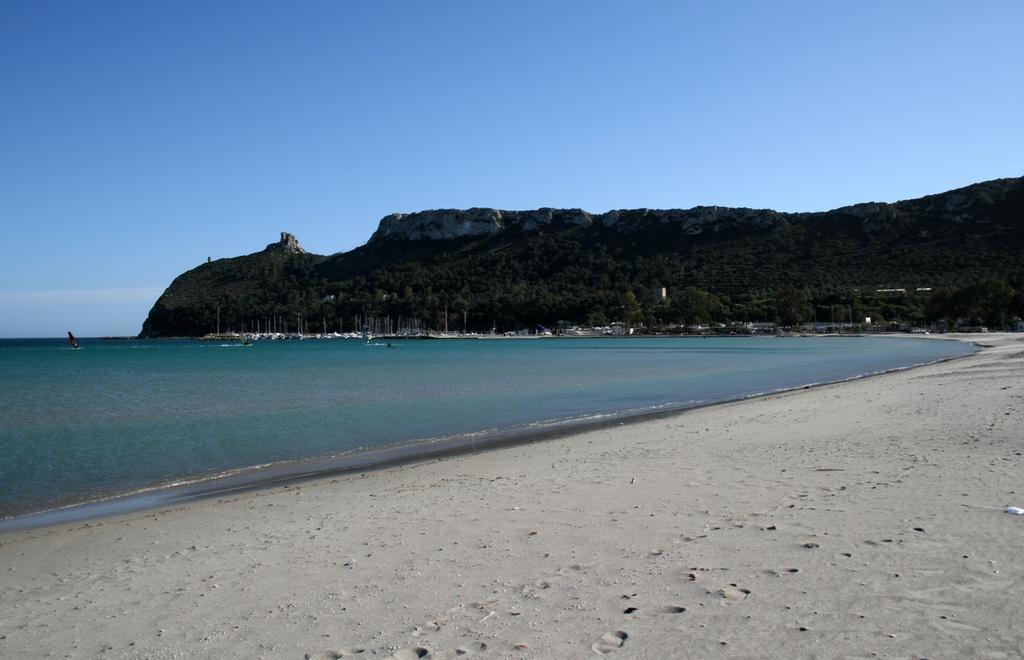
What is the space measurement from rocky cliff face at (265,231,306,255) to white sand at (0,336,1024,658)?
611 ft

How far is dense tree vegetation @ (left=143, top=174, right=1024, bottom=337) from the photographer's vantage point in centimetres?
10694

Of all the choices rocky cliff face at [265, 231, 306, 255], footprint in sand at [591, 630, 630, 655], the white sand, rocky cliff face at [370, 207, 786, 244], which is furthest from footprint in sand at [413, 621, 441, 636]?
rocky cliff face at [265, 231, 306, 255]

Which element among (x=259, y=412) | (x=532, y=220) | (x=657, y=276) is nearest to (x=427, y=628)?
(x=259, y=412)

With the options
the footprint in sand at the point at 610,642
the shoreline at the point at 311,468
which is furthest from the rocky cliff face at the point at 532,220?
the footprint in sand at the point at 610,642

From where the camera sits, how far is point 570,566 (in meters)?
5.79

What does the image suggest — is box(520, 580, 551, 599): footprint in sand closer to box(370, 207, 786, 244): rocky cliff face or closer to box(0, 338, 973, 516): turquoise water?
box(0, 338, 973, 516): turquoise water

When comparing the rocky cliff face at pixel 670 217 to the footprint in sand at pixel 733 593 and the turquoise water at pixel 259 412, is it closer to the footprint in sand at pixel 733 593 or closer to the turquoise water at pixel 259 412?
the turquoise water at pixel 259 412

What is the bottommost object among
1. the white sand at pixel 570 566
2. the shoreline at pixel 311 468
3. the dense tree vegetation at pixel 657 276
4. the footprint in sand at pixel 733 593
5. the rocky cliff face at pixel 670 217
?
the shoreline at pixel 311 468

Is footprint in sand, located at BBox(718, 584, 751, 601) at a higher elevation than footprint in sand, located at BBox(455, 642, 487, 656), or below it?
higher

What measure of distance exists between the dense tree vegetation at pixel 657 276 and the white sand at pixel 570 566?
94.1m

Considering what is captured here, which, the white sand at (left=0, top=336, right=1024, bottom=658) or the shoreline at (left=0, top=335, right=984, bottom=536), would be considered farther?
the shoreline at (left=0, top=335, right=984, bottom=536)

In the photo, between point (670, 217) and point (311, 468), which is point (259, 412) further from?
point (670, 217)

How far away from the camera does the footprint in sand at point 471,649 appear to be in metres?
4.27

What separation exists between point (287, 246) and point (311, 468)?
186575mm
